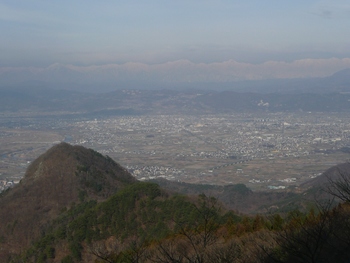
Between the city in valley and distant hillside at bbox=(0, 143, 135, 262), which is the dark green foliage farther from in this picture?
the city in valley

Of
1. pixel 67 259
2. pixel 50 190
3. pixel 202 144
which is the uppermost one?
pixel 50 190

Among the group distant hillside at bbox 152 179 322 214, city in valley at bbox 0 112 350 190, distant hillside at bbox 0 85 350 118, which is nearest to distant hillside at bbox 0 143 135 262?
distant hillside at bbox 152 179 322 214

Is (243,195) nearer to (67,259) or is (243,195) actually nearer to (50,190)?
(50,190)

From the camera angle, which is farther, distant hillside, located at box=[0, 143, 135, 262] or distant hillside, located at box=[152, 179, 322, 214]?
distant hillside, located at box=[152, 179, 322, 214]

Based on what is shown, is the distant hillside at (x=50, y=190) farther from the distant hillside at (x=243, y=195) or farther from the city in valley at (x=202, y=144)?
the city in valley at (x=202, y=144)

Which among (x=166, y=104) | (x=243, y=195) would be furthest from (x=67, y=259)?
(x=166, y=104)

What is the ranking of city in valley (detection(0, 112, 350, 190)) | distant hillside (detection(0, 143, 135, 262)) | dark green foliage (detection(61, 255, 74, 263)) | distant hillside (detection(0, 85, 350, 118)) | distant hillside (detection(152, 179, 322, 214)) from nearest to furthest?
1. dark green foliage (detection(61, 255, 74, 263))
2. distant hillside (detection(0, 143, 135, 262))
3. distant hillside (detection(152, 179, 322, 214))
4. city in valley (detection(0, 112, 350, 190))
5. distant hillside (detection(0, 85, 350, 118))
